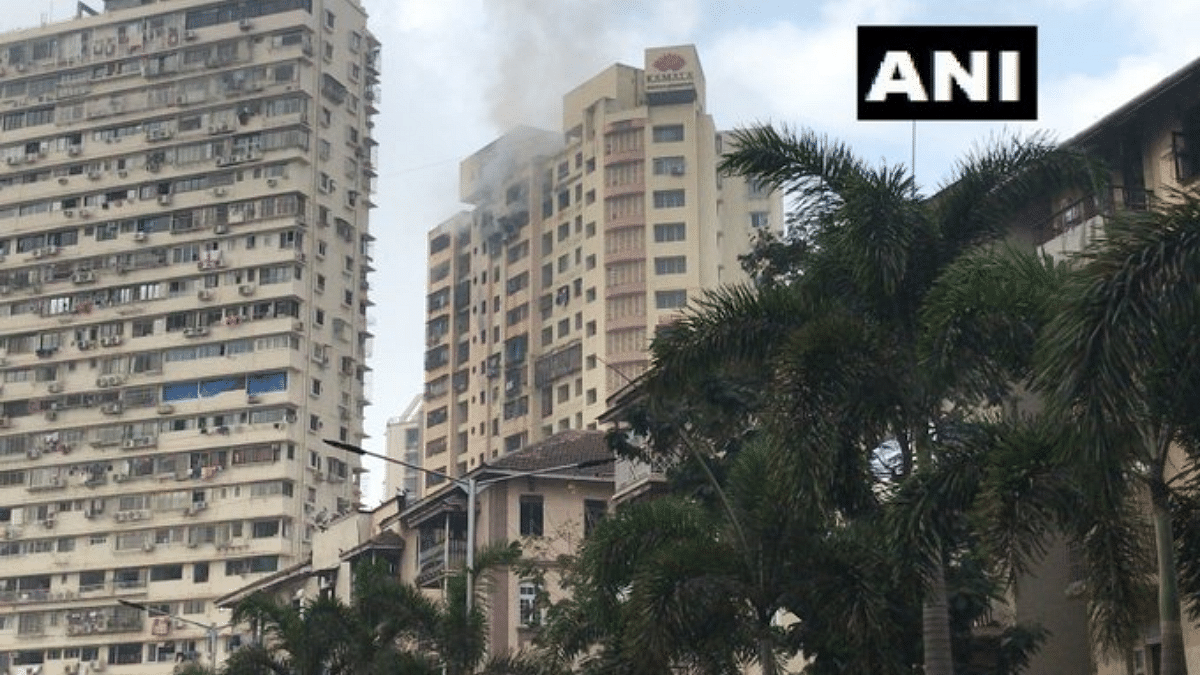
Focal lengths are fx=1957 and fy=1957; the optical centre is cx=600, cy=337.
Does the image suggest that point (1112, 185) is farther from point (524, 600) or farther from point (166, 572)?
point (166, 572)

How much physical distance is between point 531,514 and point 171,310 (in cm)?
5629

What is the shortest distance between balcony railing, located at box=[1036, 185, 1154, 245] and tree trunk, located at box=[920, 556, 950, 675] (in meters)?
9.86

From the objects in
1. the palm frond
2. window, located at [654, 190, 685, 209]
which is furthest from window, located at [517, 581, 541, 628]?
window, located at [654, 190, 685, 209]

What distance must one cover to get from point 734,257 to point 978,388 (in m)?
105

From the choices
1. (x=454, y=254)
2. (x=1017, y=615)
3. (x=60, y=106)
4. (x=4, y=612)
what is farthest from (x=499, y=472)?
(x=454, y=254)

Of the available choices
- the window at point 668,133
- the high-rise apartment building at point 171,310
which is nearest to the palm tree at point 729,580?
the high-rise apartment building at point 171,310

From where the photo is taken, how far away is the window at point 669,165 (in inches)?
5017

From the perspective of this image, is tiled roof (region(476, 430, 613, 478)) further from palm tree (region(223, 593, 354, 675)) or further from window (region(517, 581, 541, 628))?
palm tree (region(223, 593, 354, 675))

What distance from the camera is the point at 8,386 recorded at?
388 feet

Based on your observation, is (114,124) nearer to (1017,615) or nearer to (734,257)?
(734,257)

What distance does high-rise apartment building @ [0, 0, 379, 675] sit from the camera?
11031 centimetres

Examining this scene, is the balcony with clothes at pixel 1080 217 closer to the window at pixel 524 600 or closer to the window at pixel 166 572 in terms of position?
the window at pixel 524 600

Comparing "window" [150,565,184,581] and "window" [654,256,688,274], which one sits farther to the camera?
"window" [654,256,688,274]

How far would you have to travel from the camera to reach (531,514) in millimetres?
64812
